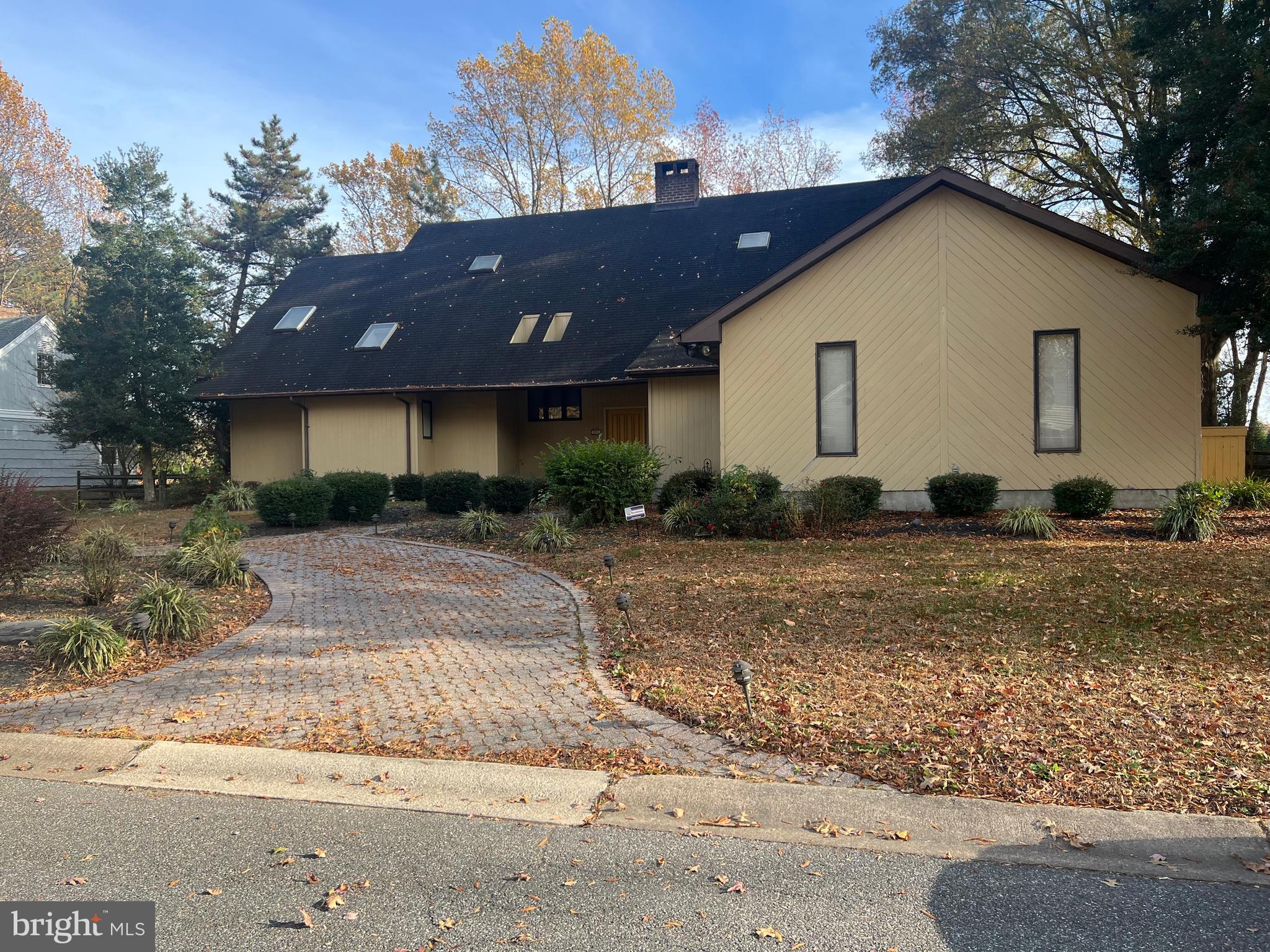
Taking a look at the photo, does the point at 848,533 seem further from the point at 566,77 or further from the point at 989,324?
the point at 566,77

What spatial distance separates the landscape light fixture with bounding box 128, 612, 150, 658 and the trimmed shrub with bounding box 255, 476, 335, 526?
307 inches

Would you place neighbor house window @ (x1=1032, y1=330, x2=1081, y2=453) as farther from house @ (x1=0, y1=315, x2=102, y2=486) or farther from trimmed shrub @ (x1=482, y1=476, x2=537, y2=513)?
house @ (x1=0, y1=315, x2=102, y2=486)

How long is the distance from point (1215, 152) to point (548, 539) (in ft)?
36.8

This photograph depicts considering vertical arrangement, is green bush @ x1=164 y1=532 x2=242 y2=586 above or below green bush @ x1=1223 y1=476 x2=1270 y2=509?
below

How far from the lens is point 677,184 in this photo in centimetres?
2411

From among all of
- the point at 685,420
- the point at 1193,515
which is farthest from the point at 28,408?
the point at 1193,515

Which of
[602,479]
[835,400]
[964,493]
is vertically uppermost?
[835,400]

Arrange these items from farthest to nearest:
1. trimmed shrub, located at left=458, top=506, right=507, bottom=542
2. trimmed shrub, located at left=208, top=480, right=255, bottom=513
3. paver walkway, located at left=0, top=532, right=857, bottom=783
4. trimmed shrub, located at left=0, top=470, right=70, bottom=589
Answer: trimmed shrub, located at left=208, top=480, right=255, bottom=513 < trimmed shrub, located at left=458, top=506, right=507, bottom=542 < trimmed shrub, located at left=0, top=470, right=70, bottom=589 < paver walkway, located at left=0, top=532, right=857, bottom=783

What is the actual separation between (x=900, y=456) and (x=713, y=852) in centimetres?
1144

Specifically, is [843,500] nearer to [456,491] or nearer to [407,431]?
[456,491]

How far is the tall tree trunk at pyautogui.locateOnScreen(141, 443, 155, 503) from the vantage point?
2217 cm

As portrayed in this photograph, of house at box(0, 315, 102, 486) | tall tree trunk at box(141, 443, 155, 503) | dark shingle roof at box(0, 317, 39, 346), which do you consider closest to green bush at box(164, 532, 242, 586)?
tall tree trunk at box(141, 443, 155, 503)

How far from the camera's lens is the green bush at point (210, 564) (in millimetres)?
9727

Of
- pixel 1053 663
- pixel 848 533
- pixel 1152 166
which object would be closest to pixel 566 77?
pixel 1152 166
